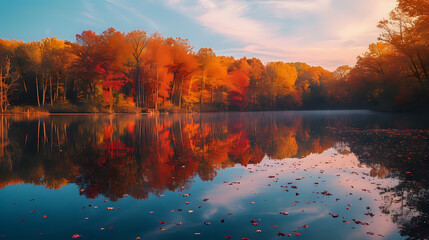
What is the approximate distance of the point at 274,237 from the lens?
5152mm

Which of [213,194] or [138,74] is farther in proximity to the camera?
[138,74]

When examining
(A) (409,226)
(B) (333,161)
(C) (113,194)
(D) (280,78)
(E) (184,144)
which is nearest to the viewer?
(A) (409,226)

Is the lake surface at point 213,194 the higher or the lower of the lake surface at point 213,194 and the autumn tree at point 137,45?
the lower

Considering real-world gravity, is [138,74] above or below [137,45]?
below

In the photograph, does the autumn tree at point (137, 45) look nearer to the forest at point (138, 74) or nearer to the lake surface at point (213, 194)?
the forest at point (138, 74)

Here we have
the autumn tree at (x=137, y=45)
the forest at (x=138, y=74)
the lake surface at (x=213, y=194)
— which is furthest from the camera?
the autumn tree at (x=137, y=45)

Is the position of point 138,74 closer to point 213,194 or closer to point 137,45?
point 137,45

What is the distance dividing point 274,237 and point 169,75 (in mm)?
61580

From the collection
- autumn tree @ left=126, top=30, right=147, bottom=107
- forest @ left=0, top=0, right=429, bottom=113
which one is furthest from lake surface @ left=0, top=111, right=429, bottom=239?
autumn tree @ left=126, top=30, right=147, bottom=107

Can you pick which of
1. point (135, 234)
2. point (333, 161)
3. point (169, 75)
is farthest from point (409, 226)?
point (169, 75)

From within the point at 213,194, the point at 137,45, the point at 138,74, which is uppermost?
the point at 137,45

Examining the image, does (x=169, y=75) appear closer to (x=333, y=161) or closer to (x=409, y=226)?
(x=333, y=161)

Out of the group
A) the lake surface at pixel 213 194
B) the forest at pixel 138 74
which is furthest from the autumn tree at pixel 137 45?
the lake surface at pixel 213 194

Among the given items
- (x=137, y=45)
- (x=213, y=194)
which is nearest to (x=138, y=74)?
(x=137, y=45)
